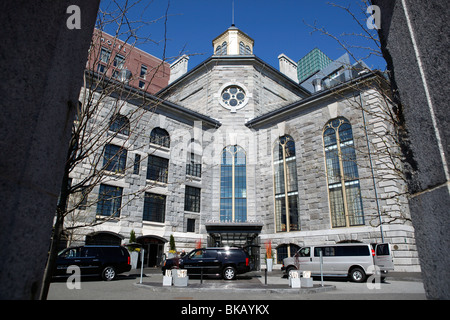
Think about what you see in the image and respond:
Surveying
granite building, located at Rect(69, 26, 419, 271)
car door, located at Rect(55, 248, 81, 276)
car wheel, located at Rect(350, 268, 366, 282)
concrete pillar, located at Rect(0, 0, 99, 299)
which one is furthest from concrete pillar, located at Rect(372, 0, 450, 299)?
granite building, located at Rect(69, 26, 419, 271)

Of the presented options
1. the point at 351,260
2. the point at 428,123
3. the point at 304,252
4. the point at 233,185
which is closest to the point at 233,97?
the point at 233,185

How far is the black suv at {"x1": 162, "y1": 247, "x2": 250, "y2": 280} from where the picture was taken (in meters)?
16.0

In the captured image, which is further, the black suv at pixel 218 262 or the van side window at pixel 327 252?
the black suv at pixel 218 262

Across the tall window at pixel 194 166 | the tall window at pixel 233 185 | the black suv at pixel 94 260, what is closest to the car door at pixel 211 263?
the black suv at pixel 94 260

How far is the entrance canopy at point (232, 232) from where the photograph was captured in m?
25.2

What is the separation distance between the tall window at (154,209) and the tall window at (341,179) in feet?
44.0

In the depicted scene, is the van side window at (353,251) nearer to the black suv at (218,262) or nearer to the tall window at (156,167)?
the black suv at (218,262)

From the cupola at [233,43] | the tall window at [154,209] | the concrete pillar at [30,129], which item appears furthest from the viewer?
the cupola at [233,43]

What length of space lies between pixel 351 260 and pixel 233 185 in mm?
14563

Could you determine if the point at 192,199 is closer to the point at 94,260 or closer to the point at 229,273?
the point at 229,273

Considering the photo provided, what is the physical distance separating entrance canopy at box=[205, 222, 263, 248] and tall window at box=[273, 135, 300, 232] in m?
2.15

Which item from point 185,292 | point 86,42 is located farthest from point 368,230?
point 86,42
